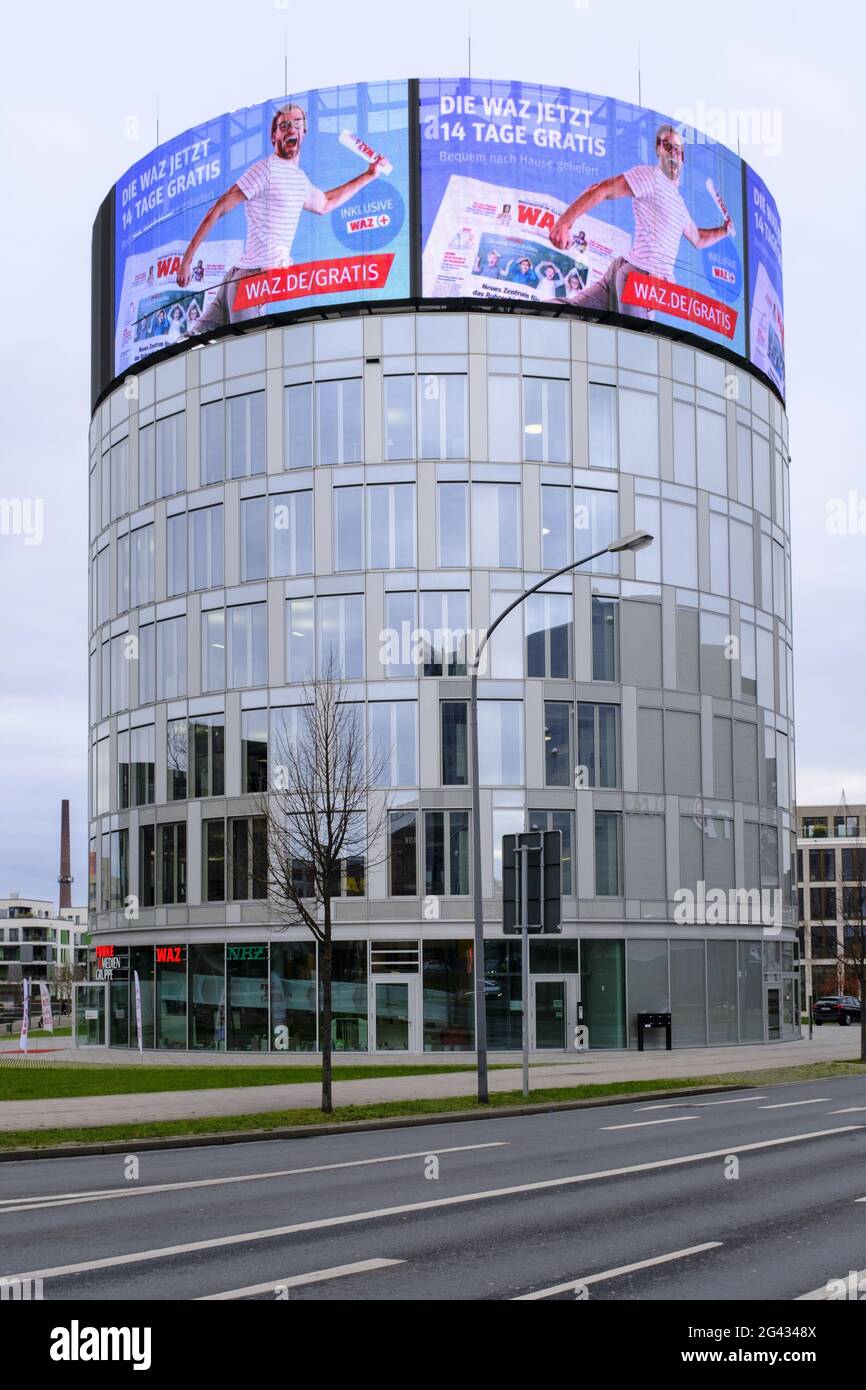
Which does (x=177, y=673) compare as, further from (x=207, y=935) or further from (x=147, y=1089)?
(x=147, y=1089)

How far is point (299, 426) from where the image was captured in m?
46.2

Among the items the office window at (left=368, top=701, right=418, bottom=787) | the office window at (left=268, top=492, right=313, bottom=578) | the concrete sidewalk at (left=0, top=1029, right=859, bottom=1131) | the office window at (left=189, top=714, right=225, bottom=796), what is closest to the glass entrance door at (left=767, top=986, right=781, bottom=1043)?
the concrete sidewalk at (left=0, top=1029, right=859, bottom=1131)

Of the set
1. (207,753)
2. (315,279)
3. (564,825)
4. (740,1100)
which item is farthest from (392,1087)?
(315,279)

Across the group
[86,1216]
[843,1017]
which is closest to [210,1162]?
[86,1216]

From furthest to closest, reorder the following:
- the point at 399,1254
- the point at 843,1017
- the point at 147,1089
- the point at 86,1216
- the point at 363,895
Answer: the point at 843,1017
the point at 363,895
the point at 147,1089
the point at 86,1216
the point at 399,1254

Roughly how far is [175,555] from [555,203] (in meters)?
15.8

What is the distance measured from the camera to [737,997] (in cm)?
4722

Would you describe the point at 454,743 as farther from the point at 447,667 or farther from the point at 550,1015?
the point at 550,1015

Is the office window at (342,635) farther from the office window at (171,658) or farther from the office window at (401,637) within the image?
the office window at (171,658)

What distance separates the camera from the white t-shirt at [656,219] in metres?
47.6

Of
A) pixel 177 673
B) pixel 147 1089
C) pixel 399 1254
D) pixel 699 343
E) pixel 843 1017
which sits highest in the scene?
pixel 699 343
